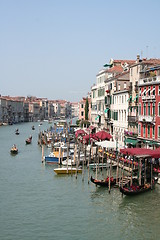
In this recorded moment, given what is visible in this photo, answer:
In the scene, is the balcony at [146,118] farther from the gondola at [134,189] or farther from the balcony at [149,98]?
the gondola at [134,189]

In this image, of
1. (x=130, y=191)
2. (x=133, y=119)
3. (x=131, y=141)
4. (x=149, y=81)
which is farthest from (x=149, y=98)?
(x=130, y=191)

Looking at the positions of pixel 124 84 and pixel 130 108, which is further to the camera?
pixel 124 84

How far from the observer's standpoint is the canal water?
43.4ft

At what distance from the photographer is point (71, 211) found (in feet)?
51.0

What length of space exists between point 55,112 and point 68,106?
83.7ft

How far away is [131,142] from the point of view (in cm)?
2608

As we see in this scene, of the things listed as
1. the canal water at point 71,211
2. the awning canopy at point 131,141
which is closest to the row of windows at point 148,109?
the awning canopy at point 131,141

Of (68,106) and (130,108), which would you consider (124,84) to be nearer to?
(130,108)

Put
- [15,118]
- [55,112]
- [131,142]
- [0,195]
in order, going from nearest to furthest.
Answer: [0,195]
[131,142]
[15,118]
[55,112]

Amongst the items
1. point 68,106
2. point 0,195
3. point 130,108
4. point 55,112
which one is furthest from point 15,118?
point 0,195

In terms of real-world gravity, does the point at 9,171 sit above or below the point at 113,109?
below

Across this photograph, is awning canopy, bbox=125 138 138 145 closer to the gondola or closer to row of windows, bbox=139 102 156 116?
row of windows, bbox=139 102 156 116

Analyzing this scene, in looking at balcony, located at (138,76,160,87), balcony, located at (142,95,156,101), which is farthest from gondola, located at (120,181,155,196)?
balcony, located at (138,76,160,87)

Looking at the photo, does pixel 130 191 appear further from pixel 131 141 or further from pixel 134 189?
pixel 131 141
